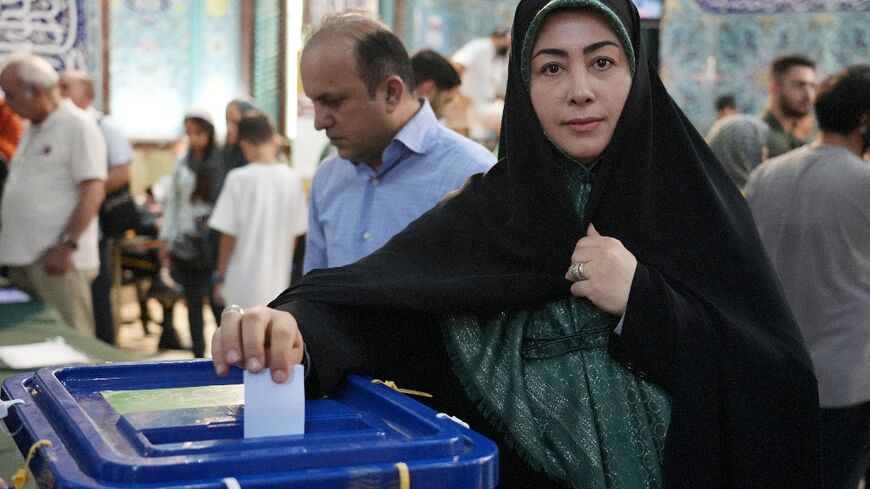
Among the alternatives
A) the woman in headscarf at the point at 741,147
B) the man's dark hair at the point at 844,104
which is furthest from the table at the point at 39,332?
the woman in headscarf at the point at 741,147

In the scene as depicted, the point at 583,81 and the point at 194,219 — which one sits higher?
the point at 583,81

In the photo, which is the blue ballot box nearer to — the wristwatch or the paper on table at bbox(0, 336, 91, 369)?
the paper on table at bbox(0, 336, 91, 369)

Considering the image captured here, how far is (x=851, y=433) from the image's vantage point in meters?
3.02

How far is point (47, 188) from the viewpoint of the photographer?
464 centimetres

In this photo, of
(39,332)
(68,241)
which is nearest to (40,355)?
(39,332)

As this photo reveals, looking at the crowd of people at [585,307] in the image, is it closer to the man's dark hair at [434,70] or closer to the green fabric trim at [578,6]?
the green fabric trim at [578,6]

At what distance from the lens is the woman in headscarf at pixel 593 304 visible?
1443 millimetres

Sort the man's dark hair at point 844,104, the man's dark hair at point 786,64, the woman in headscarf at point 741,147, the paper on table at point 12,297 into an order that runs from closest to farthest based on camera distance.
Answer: the man's dark hair at point 844,104 < the paper on table at point 12,297 < the woman in headscarf at point 741,147 < the man's dark hair at point 786,64

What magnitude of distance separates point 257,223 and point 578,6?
372 centimetres

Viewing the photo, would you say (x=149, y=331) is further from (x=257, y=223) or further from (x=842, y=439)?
(x=842, y=439)

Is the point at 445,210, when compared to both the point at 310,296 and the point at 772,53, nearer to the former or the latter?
the point at 310,296

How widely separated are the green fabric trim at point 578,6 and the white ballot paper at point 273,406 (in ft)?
2.32

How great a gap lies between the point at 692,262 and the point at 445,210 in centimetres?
40

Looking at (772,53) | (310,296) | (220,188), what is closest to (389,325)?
(310,296)
